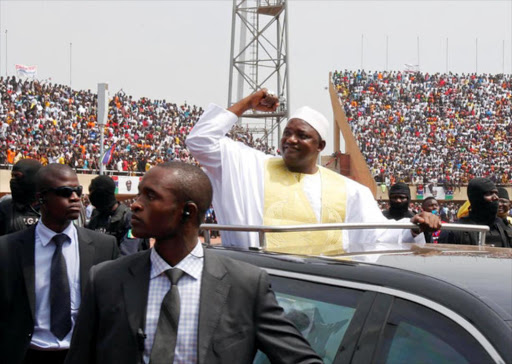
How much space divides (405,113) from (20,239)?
43.5 meters

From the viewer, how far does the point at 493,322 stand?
188 centimetres

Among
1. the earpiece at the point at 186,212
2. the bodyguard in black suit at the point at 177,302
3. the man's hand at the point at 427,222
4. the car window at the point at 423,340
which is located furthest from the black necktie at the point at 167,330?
the man's hand at the point at 427,222

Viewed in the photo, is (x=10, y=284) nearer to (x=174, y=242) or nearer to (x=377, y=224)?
(x=174, y=242)

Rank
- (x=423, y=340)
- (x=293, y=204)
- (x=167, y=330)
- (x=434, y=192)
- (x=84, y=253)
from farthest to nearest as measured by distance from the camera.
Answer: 1. (x=434, y=192)
2. (x=293, y=204)
3. (x=84, y=253)
4. (x=167, y=330)
5. (x=423, y=340)

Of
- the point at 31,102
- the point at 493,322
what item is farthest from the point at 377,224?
the point at 31,102

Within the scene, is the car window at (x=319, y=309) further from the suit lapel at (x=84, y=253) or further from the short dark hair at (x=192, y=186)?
the suit lapel at (x=84, y=253)

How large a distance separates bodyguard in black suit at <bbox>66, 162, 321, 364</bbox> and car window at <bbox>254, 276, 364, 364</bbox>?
0.38 ft

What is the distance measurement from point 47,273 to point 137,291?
1.52 metres

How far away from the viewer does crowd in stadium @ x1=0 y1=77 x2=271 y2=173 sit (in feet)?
90.5

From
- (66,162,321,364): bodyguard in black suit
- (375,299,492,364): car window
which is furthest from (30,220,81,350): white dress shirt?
(375,299,492,364): car window

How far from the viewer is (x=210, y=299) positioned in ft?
7.48

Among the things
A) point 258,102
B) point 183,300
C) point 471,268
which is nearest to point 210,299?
point 183,300

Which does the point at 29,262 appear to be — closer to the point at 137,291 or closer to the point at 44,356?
the point at 44,356

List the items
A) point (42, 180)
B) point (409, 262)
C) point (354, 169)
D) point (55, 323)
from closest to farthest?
point (409, 262) < point (55, 323) < point (42, 180) < point (354, 169)
